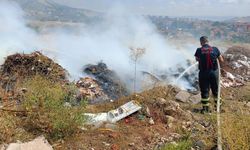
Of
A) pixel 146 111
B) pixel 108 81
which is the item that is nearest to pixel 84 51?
pixel 108 81

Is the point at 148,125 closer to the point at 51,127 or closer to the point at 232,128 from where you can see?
the point at 51,127

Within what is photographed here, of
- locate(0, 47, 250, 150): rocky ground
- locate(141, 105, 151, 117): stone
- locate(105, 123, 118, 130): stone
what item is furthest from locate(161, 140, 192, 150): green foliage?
locate(141, 105, 151, 117): stone

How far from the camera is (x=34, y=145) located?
5281 millimetres

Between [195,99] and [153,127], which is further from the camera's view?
[195,99]

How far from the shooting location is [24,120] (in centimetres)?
632

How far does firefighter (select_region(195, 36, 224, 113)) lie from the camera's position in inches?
331

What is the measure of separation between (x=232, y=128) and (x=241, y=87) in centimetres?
856

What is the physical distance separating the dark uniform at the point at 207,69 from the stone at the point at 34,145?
157 inches

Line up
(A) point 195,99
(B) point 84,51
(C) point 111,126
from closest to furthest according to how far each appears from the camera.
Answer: (C) point 111,126 → (A) point 195,99 → (B) point 84,51

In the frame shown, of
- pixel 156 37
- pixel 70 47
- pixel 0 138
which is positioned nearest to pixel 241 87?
pixel 0 138

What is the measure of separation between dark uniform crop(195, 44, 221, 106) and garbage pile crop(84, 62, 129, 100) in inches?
126

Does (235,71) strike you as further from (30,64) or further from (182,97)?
(30,64)

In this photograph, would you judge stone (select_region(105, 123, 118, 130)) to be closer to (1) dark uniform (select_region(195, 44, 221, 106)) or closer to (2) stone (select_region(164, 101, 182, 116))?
(2) stone (select_region(164, 101, 182, 116))

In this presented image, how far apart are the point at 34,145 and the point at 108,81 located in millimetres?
7972
